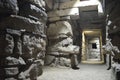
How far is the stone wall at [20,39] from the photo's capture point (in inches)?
67.6

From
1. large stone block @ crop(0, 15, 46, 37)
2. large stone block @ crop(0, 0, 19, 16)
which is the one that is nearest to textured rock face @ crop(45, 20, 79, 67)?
large stone block @ crop(0, 15, 46, 37)

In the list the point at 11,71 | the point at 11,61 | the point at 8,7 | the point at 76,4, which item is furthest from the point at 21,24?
the point at 76,4

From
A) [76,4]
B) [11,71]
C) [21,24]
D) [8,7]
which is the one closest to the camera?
[8,7]

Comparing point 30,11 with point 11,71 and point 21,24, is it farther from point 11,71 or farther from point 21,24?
point 11,71

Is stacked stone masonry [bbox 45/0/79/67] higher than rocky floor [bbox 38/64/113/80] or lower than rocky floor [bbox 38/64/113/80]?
higher

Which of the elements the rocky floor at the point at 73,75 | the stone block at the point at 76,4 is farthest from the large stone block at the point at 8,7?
the stone block at the point at 76,4

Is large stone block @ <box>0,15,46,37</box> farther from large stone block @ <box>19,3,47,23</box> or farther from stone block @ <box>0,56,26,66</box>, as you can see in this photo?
stone block @ <box>0,56,26,66</box>

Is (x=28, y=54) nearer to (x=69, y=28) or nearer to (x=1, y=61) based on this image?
(x=1, y=61)

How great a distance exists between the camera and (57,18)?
5309 mm

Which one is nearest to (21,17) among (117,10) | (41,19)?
(41,19)

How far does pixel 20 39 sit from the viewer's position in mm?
1907

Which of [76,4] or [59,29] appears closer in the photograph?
[76,4]

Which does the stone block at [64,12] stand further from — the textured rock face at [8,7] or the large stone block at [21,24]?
the textured rock face at [8,7]

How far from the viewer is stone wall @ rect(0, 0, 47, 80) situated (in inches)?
67.6
